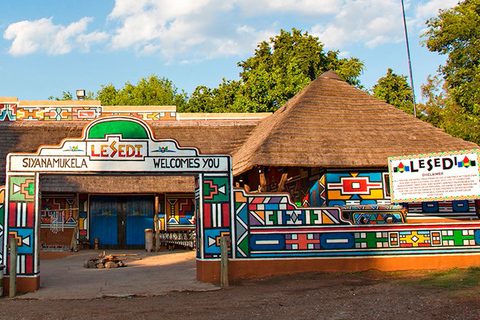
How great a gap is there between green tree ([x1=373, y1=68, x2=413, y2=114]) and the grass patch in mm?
27255

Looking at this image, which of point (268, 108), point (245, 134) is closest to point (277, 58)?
point (268, 108)

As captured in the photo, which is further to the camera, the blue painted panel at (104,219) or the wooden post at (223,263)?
the blue painted panel at (104,219)

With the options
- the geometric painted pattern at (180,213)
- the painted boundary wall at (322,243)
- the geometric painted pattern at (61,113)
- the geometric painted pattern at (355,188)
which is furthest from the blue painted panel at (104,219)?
the painted boundary wall at (322,243)

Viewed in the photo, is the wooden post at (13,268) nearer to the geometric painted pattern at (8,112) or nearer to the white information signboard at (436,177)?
the white information signboard at (436,177)

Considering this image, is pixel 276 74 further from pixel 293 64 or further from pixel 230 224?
pixel 230 224

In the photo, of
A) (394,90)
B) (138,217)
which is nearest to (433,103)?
(394,90)

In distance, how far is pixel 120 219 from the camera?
22359 millimetres

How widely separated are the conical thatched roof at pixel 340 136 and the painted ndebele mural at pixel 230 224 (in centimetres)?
285

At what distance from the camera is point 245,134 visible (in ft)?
76.9

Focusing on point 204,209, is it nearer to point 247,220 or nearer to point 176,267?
point 247,220

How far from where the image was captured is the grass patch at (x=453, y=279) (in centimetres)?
1014

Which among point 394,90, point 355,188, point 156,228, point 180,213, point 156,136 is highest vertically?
point 394,90

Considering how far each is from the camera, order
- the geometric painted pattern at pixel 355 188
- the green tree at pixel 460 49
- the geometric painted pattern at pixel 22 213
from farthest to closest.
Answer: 1. the green tree at pixel 460 49
2. the geometric painted pattern at pixel 355 188
3. the geometric painted pattern at pixel 22 213

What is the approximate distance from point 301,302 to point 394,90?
3248 centimetres
